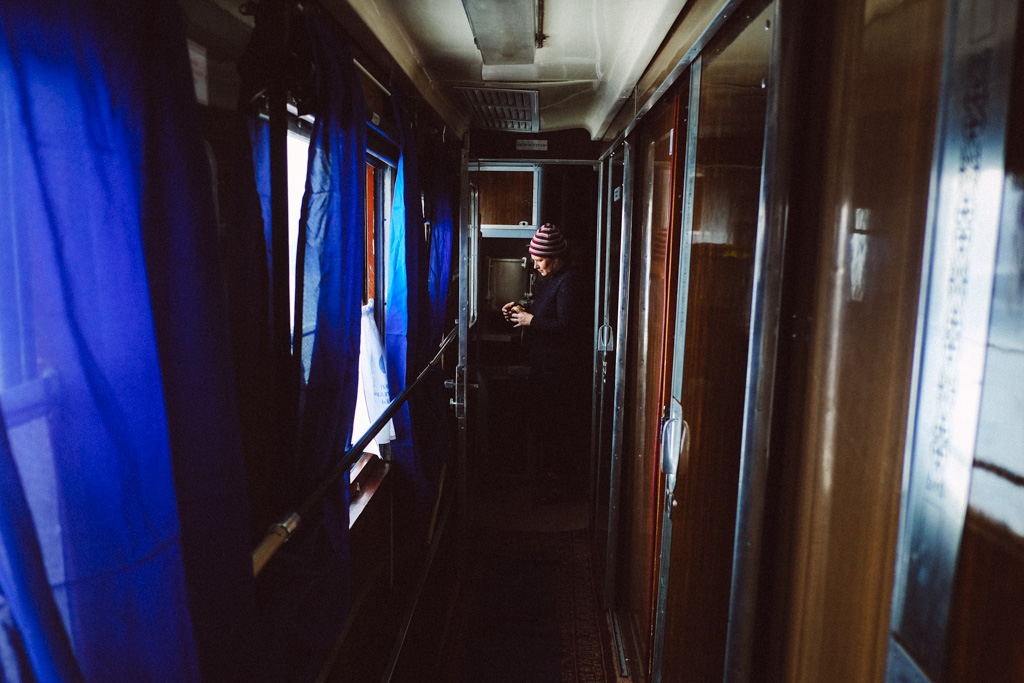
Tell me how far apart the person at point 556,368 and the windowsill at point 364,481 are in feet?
5.28

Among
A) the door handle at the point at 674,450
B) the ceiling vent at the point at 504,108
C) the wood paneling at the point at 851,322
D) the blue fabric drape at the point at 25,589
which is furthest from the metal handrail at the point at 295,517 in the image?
the ceiling vent at the point at 504,108

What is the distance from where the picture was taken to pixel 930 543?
26.9 inches

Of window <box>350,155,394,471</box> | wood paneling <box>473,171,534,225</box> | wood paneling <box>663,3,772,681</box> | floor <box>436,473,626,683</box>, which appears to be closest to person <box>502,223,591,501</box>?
floor <box>436,473,626,683</box>

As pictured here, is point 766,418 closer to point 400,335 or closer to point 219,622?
point 219,622

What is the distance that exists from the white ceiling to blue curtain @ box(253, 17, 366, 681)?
52cm

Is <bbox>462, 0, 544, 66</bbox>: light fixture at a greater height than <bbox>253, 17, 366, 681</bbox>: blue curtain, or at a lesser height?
greater

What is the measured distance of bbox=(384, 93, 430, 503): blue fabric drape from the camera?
2098 mm

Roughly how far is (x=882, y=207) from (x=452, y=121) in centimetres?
279

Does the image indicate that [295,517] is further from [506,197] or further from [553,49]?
[506,197]

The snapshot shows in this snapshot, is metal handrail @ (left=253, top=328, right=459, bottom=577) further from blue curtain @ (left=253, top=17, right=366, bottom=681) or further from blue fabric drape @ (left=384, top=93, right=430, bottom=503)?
blue fabric drape @ (left=384, top=93, right=430, bottom=503)

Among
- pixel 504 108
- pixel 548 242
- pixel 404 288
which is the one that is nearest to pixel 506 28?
pixel 404 288

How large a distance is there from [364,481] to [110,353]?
5.65 ft

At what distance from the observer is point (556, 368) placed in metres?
3.80

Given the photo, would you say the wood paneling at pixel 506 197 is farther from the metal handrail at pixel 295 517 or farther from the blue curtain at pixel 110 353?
the blue curtain at pixel 110 353
